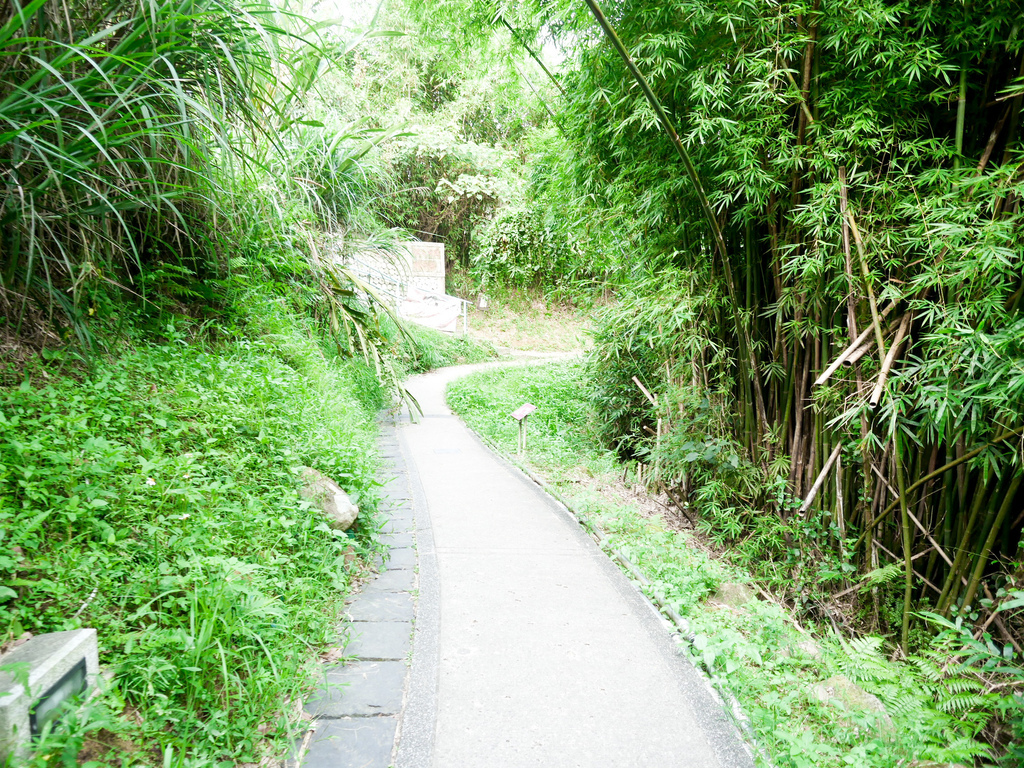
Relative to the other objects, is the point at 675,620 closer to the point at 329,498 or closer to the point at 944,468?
the point at 944,468

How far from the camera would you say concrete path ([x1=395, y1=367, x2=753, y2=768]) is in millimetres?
1957

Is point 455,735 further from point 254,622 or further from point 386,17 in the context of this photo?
point 386,17

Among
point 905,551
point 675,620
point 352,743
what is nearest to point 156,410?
point 352,743

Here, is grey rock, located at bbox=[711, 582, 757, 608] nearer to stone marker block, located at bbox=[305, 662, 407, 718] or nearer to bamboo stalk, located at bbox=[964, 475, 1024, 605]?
bamboo stalk, located at bbox=[964, 475, 1024, 605]

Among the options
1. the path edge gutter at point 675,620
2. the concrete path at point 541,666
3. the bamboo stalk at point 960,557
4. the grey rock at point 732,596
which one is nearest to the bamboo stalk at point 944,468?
the bamboo stalk at point 960,557

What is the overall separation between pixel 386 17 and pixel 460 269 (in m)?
7.51

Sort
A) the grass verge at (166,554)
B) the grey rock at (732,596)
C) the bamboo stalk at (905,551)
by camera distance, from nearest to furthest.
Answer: the grass verge at (166,554) → the bamboo stalk at (905,551) → the grey rock at (732,596)

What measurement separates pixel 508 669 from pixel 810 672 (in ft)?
4.25

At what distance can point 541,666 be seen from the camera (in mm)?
2422

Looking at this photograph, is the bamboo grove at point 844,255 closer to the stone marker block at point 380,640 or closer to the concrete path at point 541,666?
the concrete path at point 541,666

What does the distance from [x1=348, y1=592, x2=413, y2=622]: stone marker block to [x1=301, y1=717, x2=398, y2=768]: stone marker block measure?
693mm

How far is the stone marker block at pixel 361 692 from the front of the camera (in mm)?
2023

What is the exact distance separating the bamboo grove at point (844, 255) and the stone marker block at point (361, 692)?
7.55 ft

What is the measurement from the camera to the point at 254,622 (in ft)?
6.64
